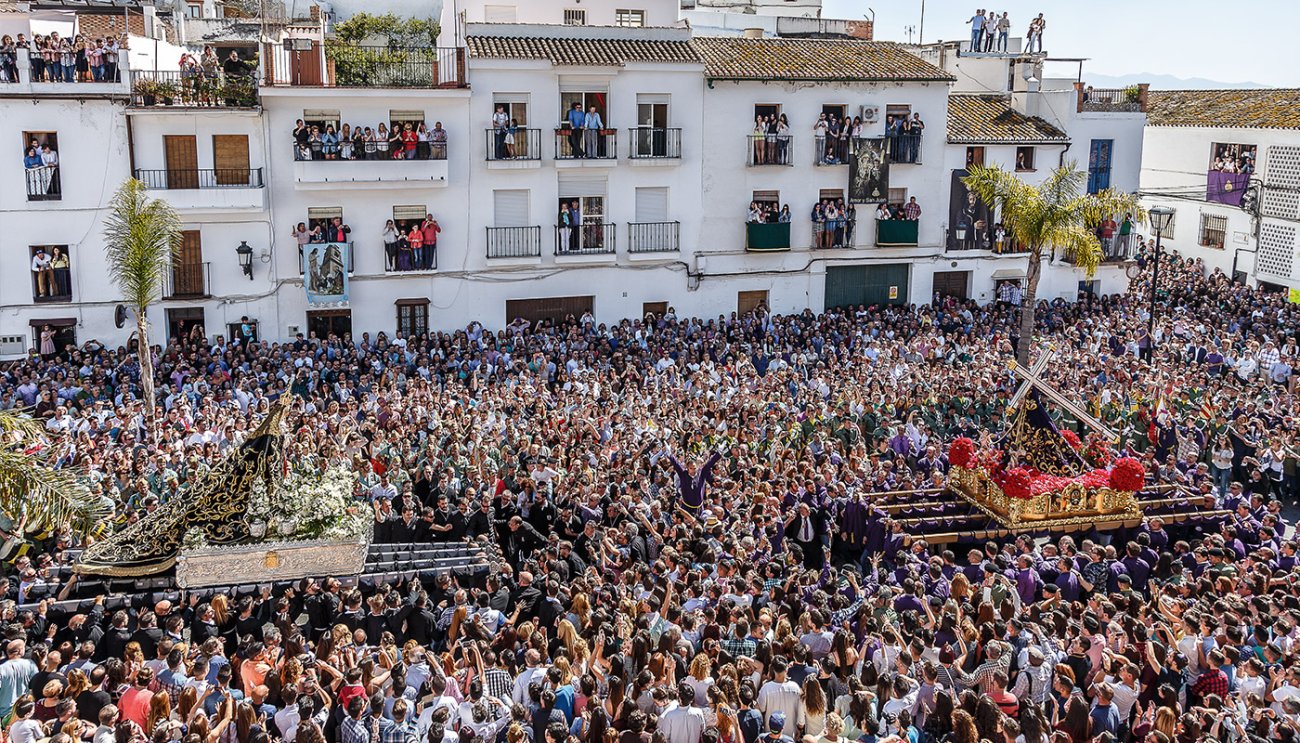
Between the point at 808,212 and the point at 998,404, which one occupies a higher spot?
the point at 808,212

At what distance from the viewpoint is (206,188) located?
25.4 m

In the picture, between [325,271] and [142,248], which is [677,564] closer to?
[142,248]

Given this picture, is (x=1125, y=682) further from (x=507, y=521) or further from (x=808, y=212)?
(x=808, y=212)

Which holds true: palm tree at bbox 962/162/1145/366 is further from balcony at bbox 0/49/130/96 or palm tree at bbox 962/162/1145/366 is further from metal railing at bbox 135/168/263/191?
balcony at bbox 0/49/130/96

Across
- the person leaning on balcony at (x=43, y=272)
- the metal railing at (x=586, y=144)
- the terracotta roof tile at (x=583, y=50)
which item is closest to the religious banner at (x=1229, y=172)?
the terracotta roof tile at (x=583, y=50)

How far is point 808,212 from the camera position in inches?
1207

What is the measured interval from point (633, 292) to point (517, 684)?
20136 mm

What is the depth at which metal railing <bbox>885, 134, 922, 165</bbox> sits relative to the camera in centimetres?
3045

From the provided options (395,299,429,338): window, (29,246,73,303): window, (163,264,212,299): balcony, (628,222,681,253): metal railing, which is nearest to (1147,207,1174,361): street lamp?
(628,222,681,253): metal railing

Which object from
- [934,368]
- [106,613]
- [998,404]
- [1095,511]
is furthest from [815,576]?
[934,368]

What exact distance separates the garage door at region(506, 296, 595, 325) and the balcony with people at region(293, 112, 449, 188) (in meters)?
3.42

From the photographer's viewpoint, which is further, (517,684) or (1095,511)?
(1095,511)

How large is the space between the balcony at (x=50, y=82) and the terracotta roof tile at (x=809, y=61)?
12.7 meters

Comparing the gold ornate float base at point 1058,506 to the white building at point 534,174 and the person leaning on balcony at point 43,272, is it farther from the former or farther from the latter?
the person leaning on balcony at point 43,272
